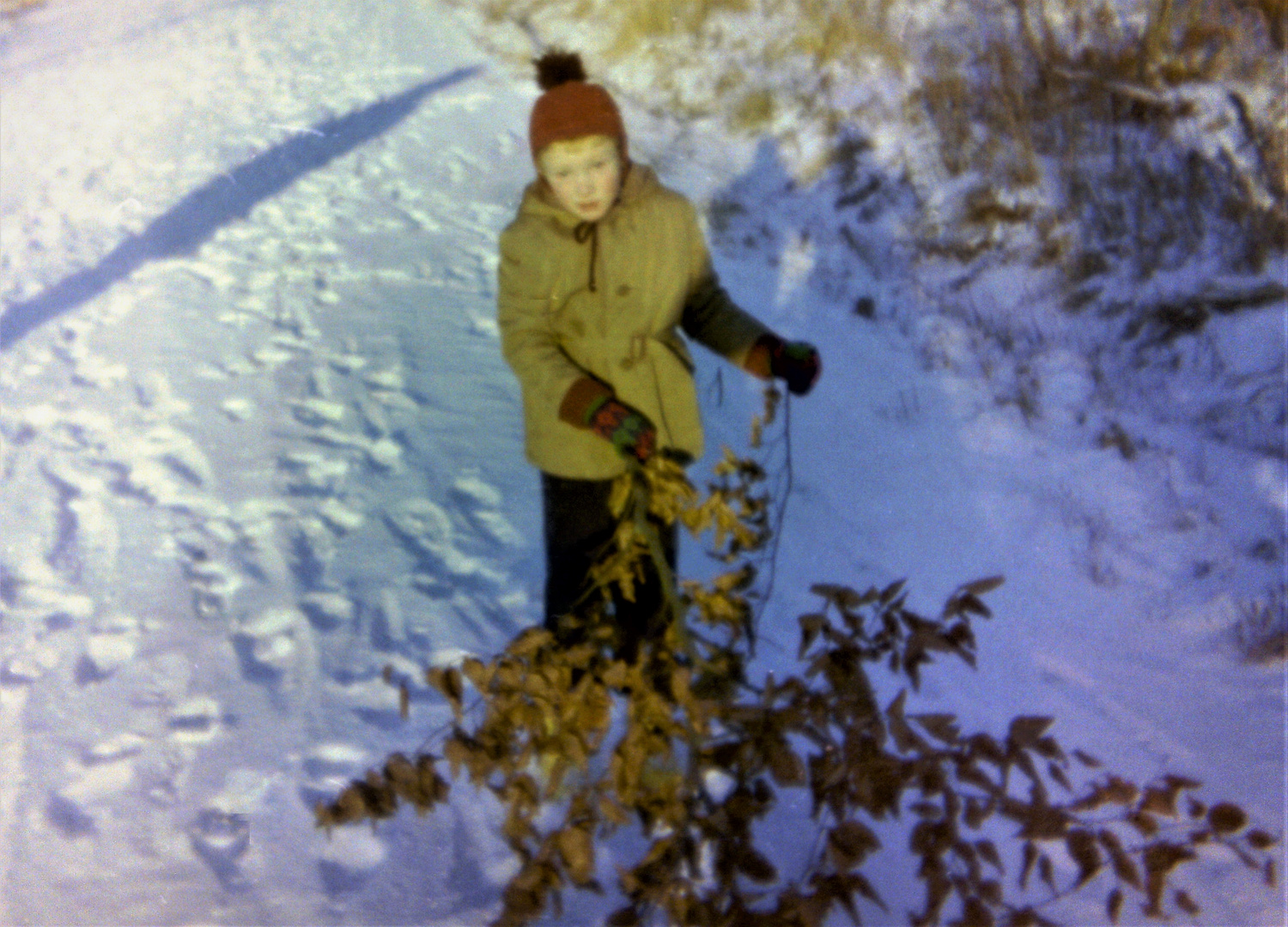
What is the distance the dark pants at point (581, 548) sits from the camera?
2.33m

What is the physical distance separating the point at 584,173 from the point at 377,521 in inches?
75.1

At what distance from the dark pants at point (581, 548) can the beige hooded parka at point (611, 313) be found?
0.08 metres

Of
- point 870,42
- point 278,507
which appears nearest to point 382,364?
point 278,507

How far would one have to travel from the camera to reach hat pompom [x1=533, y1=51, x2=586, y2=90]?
2053 mm

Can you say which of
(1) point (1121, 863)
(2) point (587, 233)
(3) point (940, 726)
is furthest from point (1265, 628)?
(2) point (587, 233)

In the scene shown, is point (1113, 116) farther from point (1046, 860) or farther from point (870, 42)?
point (1046, 860)

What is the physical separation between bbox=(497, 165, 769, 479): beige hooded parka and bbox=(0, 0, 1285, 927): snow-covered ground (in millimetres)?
936

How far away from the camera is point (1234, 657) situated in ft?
8.95

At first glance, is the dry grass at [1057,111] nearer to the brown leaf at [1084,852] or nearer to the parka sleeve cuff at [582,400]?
the parka sleeve cuff at [582,400]

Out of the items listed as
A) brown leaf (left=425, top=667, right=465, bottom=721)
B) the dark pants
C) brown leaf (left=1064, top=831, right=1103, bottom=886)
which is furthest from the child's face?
brown leaf (left=1064, top=831, right=1103, bottom=886)

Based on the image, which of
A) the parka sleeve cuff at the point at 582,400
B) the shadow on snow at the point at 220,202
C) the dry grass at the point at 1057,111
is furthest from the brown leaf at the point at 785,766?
the shadow on snow at the point at 220,202

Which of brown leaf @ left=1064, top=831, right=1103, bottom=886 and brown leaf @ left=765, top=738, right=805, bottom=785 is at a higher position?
brown leaf @ left=765, top=738, right=805, bottom=785

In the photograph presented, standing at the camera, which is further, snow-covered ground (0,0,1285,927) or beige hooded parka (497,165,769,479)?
snow-covered ground (0,0,1285,927)

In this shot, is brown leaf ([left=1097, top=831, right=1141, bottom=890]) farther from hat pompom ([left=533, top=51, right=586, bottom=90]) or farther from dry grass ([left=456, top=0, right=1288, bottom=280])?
dry grass ([left=456, top=0, right=1288, bottom=280])
